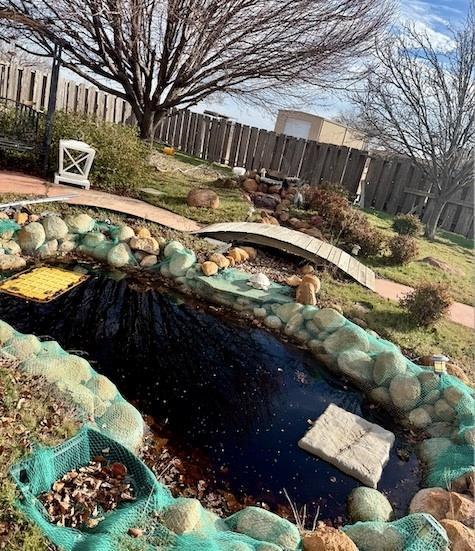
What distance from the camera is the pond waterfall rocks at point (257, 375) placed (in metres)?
2.53

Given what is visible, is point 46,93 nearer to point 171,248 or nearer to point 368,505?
point 171,248

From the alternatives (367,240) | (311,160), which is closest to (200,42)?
(311,160)

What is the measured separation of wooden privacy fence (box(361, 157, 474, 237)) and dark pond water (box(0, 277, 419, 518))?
9.16m

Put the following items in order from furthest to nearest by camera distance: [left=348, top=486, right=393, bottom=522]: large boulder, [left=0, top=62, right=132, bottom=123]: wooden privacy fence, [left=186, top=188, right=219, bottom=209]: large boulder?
[left=0, top=62, right=132, bottom=123]: wooden privacy fence → [left=186, top=188, right=219, bottom=209]: large boulder → [left=348, top=486, right=393, bottom=522]: large boulder

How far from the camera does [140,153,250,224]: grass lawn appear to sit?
8188 mm

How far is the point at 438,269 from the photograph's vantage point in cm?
838

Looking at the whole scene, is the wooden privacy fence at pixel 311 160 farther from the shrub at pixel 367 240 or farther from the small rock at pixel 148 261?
the small rock at pixel 148 261

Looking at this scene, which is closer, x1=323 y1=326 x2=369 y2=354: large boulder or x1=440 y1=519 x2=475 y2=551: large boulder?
x1=440 y1=519 x2=475 y2=551: large boulder

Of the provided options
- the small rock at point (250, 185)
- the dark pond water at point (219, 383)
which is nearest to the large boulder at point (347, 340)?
the dark pond water at point (219, 383)

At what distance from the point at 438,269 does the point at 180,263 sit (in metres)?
4.85

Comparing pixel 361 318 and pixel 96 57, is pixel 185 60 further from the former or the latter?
pixel 361 318

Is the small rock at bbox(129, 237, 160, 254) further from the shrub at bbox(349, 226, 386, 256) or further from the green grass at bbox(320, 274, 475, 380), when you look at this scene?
the shrub at bbox(349, 226, 386, 256)

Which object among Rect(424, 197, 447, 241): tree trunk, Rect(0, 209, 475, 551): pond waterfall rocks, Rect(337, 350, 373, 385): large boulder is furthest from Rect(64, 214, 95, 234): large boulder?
Rect(424, 197, 447, 241): tree trunk

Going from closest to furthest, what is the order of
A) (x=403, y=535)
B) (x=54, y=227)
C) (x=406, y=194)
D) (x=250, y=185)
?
(x=403, y=535) → (x=54, y=227) → (x=250, y=185) → (x=406, y=194)
